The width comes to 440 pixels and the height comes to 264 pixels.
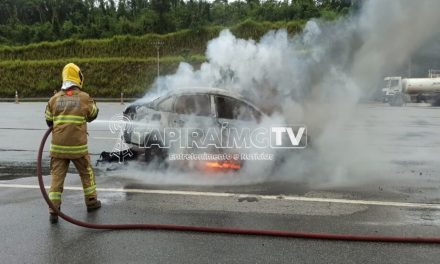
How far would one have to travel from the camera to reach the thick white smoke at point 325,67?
900cm

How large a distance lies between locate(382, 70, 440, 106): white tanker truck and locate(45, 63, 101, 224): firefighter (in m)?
28.2

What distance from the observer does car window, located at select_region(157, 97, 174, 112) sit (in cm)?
869

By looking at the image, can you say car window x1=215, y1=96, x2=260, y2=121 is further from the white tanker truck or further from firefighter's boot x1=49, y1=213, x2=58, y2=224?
Result: the white tanker truck

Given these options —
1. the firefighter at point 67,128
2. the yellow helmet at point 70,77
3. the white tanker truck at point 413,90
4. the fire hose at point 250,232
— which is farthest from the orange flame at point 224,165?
the white tanker truck at point 413,90

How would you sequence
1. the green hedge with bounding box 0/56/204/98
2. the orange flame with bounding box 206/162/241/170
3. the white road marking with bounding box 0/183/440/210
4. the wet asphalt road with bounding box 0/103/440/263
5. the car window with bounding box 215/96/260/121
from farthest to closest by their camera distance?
1. the green hedge with bounding box 0/56/204/98
2. the car window with bounding box 215/96/260/121
3. the orange flame with bounding box 206/162/241/170
4. the white road marking with bounding box 0/183/440/210
5. the wet asphalt road with bounding box 0/103/440/263

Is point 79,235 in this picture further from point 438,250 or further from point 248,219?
point 438,250

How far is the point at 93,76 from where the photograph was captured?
41.3 meters

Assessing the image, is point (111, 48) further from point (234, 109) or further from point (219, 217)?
point (219, 217)

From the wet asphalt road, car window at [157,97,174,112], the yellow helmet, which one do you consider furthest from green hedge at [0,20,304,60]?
the yellow helmet

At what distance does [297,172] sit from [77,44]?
41.3 meters

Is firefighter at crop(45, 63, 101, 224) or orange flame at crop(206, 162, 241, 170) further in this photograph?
orange flame at crop(206, 162, 241, 170)

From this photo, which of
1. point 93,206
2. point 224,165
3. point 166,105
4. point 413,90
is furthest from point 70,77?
point 413,90

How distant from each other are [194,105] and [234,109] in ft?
2.47

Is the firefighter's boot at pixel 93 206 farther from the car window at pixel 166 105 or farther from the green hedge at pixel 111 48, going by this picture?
the green hedge at pixel 111 48
